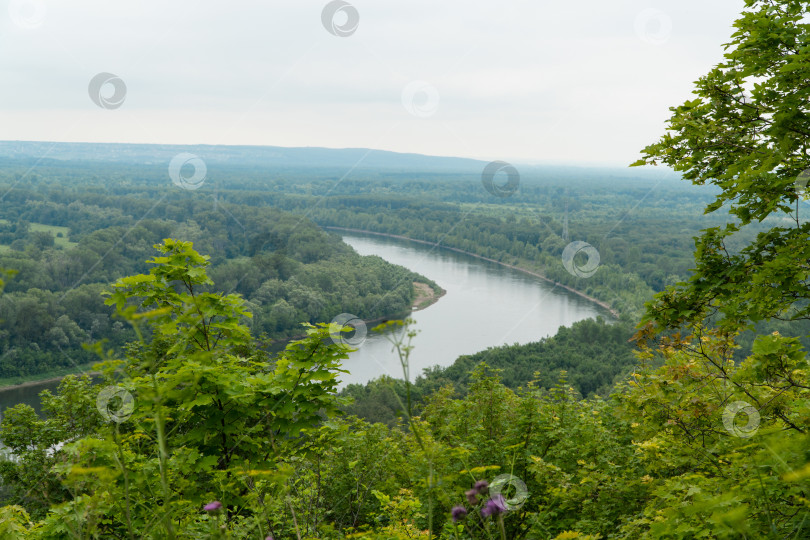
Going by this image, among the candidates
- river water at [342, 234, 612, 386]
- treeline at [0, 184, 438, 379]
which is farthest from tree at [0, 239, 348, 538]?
treeline at [0, 184, 438, 379]

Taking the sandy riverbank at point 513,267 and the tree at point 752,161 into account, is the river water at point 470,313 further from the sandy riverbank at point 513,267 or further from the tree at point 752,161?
the tree at point 752,161

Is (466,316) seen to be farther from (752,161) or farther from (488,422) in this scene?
(752,161)

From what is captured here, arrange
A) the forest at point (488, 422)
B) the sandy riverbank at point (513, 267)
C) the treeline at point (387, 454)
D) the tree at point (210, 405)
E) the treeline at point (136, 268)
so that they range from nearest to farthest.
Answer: the treeline at point (387, 454)
the forest at point (488, 422)
the tree at point (210, 405)
the treeline at point (136, 268)
the sandy riverbank at point (513, 267)

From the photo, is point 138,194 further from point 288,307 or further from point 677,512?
point 677,512

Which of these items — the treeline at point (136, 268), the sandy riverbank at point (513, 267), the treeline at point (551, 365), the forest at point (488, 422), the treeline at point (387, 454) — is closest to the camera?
the treeline at point (387, 454)

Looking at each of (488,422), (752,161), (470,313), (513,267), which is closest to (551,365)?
(470,313)

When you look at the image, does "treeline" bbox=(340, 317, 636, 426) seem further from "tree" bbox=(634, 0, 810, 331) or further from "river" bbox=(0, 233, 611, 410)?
"tree" bbox=(634, 0, 810, 331)

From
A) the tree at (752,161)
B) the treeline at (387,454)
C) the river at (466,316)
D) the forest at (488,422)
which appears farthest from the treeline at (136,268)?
the tree at (752,161)

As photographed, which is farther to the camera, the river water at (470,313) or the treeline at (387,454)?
the river water at (470,313)

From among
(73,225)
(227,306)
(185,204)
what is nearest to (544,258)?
(185,204)
